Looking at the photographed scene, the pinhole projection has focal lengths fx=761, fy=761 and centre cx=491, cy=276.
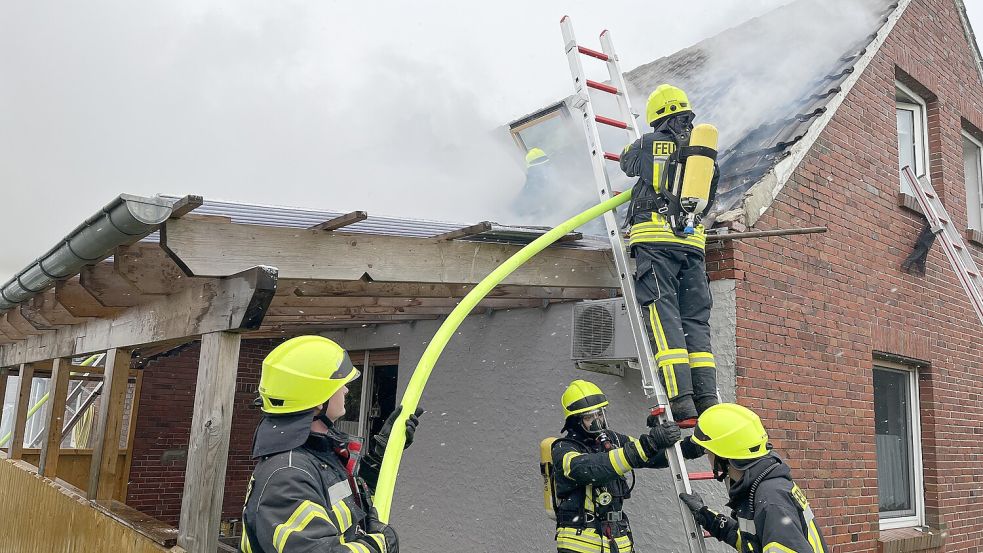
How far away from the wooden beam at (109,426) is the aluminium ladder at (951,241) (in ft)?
20.2

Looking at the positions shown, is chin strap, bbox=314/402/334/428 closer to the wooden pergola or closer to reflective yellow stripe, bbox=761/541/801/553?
the wooden pergola

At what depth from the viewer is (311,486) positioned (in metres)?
2.23

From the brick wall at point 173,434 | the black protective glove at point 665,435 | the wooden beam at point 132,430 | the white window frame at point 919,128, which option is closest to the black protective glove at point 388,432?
the black protective glove at point 665,435

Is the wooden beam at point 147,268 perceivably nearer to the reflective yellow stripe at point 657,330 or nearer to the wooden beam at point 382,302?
the wooden beam at point 382,302

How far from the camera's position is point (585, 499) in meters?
4.17

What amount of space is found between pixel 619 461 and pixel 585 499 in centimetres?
49

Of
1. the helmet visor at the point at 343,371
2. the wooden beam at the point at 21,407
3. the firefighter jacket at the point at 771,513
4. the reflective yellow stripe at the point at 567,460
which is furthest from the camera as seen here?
the wooden beam at the point at 21,407

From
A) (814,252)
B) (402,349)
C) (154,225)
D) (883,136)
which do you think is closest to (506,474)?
(402,349)

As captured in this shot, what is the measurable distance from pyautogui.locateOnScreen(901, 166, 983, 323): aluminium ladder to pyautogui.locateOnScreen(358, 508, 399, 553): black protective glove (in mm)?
5073

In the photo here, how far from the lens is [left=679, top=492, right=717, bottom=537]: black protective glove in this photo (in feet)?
11.8

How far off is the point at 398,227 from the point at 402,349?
9.83 ft

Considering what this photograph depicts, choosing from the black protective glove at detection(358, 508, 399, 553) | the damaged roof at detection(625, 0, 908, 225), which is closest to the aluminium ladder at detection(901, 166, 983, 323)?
the damaged roof at detection(625, 0, 908, 225)

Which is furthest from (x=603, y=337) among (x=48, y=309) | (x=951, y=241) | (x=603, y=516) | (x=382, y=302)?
(x=48, y=309)

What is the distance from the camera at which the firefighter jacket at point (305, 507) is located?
212 centimetres
